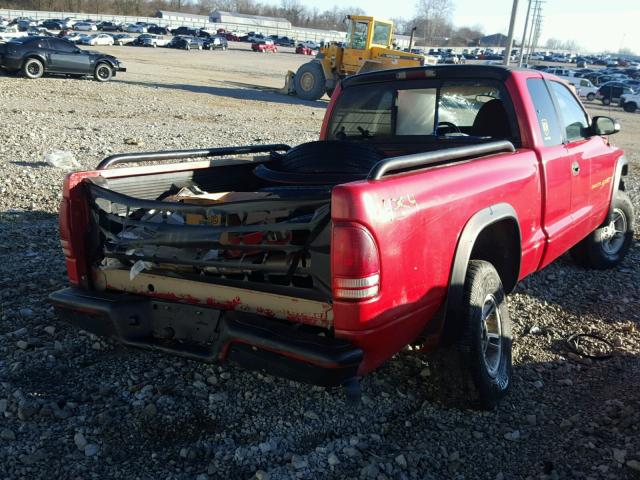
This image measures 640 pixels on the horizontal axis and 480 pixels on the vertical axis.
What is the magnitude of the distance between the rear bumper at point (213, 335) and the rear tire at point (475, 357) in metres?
0.84

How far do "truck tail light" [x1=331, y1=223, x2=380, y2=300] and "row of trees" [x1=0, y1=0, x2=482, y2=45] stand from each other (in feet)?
233

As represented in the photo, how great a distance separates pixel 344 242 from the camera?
2.86m

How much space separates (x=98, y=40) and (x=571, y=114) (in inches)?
2267

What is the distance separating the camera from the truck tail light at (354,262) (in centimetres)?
285

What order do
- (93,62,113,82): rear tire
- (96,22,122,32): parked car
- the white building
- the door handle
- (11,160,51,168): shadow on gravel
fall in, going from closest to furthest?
the door handle < (11,160,51,168): shadow on gravel < (93,62,113,82): rear tire < (96,22,122,32): parked car < the white building

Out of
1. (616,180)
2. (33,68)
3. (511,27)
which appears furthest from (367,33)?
(616,180)

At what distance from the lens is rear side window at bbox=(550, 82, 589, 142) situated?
17.1 feet

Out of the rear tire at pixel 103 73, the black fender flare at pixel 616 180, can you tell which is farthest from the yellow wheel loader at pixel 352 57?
the black fender flare at pixel 616 180

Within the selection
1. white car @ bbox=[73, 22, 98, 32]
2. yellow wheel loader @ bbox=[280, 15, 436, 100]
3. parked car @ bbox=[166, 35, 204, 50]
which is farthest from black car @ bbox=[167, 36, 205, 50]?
yellow wheel loader @ bbox=[280, 15, 436, 100]

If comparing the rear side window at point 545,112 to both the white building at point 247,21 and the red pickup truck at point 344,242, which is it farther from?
the white building at point 247,21

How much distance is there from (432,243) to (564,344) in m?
2.02

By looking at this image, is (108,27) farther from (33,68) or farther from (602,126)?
(602,126)

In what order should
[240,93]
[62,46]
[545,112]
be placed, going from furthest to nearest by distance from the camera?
[240,93] < [62,46] < [545,112]

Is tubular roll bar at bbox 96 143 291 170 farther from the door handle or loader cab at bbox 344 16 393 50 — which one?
loader cab at bbox 344 16 393 50
